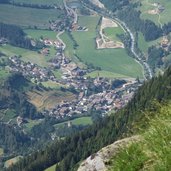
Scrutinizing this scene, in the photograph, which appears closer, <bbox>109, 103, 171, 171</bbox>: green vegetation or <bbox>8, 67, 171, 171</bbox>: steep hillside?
<bbox>109, 103, 171, 171</bbox>: green vegetation

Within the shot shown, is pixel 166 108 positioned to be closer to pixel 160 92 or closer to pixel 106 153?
pixel 106 153

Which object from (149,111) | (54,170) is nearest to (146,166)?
(149,111)

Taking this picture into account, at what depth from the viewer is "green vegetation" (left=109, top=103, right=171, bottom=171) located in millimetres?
8266

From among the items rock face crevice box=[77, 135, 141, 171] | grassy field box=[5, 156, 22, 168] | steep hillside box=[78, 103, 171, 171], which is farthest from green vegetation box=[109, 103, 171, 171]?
grassy field box=[5, 156, 22, 168]

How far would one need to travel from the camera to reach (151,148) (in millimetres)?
8656

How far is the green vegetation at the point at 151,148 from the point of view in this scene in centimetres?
827

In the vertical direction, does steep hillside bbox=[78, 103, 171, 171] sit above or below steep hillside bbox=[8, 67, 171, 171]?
above

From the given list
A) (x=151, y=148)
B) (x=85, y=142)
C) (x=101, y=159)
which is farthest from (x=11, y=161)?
(x=151, y=148)

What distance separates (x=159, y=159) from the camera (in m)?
8.18

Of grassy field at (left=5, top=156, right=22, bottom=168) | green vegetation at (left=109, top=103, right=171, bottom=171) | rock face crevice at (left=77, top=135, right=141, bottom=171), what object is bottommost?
grassy field at (left=5, top=156, right=22, bottom=168)

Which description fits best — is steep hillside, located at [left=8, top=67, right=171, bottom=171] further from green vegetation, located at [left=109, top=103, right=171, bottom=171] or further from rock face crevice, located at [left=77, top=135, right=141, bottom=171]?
green vegetation, located at [left=109, top=103, right=171, bottom=171]

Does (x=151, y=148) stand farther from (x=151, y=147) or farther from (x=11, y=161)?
(x=11, y=161)

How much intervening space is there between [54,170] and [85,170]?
10519cm

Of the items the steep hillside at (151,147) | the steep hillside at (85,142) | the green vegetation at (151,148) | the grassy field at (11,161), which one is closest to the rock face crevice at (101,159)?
the steep hillside at (151,147)
